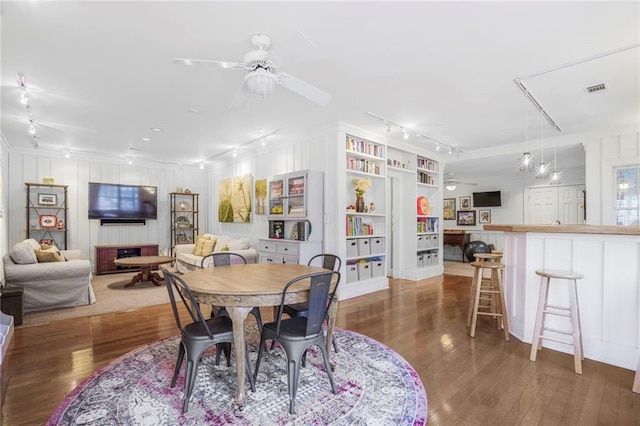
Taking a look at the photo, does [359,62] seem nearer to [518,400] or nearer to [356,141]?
[356,141]

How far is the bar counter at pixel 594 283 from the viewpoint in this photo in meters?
2.60

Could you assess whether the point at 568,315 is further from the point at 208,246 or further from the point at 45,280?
the point at 45,280

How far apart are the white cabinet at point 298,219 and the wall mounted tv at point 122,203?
4080mm

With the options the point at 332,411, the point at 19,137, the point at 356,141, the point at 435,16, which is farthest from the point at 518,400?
the point at 19,137

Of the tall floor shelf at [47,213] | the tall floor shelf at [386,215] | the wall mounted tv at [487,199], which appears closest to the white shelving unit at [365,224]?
the tall floor shelf at [386,215]

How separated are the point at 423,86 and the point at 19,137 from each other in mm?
6890

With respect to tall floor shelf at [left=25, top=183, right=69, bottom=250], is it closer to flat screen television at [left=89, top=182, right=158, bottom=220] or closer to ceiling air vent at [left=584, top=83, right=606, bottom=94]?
flat screen television at [left=89, top=182, right=158, bottom=220]

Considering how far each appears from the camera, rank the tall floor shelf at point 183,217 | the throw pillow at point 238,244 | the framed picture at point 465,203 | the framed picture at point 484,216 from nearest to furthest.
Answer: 1. the throw pillow at point 238,244
2. the tall floor shelf at point 183,217
3. the framed picture at point 484,216
4. the framed picture at point 465,203

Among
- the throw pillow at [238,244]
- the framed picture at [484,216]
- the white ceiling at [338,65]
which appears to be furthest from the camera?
the framed picture at [484,216]

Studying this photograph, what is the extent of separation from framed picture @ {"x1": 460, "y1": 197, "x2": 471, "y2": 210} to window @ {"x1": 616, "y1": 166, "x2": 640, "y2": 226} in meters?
5.09

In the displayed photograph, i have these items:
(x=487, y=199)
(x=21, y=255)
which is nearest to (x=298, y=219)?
(x=21, y=255)

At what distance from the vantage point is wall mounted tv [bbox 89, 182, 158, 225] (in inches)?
272

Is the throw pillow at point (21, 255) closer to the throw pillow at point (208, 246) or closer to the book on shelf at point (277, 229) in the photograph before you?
the throw pillow at point (208, 246)

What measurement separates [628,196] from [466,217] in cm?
520
